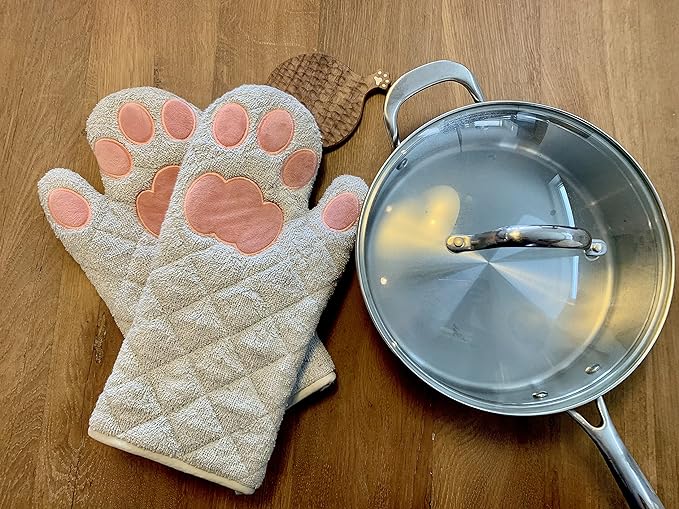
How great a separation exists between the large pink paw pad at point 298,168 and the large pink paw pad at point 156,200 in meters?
0.11

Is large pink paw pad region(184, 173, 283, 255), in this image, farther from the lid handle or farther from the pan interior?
the lid handle

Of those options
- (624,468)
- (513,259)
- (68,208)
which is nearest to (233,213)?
(68,208)

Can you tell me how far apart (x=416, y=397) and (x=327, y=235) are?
0.63ft

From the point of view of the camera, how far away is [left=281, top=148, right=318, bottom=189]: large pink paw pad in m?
0.62

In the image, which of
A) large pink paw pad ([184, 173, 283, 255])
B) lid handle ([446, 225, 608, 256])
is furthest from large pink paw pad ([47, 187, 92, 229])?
lid handle ([446, 225, 608, 256])

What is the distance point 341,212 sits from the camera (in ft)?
2.05

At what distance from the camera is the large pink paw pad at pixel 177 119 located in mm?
623

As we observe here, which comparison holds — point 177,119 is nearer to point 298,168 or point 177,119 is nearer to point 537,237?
point 298,168

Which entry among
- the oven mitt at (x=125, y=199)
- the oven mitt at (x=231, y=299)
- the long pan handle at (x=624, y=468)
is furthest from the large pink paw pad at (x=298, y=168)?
the long pan handle at (x=624, y=468)

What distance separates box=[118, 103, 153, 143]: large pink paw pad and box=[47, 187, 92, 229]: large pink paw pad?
80mm

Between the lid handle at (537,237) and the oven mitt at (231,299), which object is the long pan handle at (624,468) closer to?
the lid handle at (537,237)

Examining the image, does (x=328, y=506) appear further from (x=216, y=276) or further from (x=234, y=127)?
(x=234, y=127)

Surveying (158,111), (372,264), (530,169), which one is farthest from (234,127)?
(530,169)

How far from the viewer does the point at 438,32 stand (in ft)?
2.26
